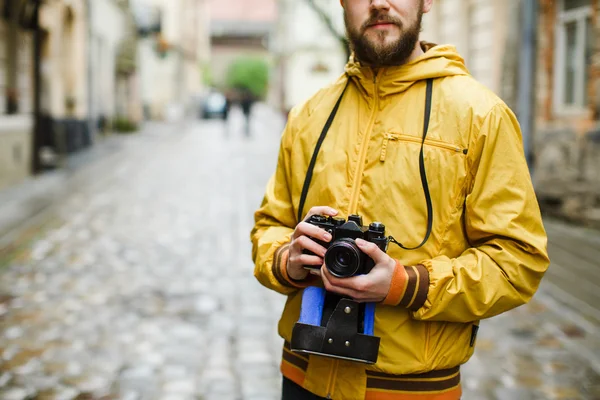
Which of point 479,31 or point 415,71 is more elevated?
point 479,31

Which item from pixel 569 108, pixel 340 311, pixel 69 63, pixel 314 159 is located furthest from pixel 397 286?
pixel 69 63

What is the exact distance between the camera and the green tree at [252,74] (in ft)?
326

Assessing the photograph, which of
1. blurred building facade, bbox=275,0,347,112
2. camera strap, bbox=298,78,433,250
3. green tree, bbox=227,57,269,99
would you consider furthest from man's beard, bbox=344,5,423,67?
green tree, bbox=227,57,269,99

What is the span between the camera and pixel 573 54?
10992 mm

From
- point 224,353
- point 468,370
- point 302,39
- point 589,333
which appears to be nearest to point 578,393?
point 468,370

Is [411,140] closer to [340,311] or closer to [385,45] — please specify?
[385,45]

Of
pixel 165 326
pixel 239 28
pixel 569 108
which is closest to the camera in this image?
pixel 165 326

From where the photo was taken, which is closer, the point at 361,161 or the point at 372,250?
the point at 372,250

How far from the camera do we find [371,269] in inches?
73.8

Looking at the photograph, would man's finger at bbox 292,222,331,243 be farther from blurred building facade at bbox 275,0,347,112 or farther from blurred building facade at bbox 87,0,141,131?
blurred building facade at bbox 275,0,347,112

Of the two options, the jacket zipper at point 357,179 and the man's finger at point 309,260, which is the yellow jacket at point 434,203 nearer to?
the jacket zipper at point 357,179

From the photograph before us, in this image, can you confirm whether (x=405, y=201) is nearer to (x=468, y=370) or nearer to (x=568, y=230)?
(x=468, y=370)

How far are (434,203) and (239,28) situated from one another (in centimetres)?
10666

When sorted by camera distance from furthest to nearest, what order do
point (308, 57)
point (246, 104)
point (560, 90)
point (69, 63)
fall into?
point (308, 57) < point (246, 104) < point (69, 63) < point (560, 90)
